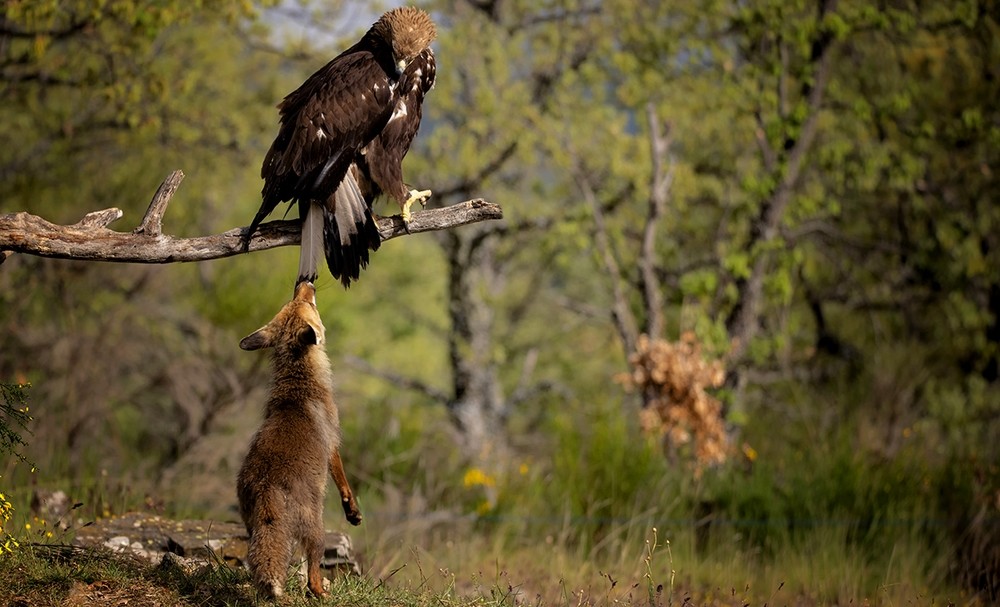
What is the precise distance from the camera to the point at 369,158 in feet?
18.9

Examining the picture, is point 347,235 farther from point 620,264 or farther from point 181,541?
point 620,264

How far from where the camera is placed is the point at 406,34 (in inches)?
216

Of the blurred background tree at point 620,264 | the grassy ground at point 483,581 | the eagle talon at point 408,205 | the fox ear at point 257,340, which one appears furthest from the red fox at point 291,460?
the blurred background tree at point 620,264

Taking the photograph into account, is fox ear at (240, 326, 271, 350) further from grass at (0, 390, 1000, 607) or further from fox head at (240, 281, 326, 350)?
grass at (0, 390, 1000, 607)

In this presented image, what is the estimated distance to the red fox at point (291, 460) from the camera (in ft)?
12.9

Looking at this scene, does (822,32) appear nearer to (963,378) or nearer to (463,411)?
(963,378)

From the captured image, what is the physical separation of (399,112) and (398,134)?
12 centimetres

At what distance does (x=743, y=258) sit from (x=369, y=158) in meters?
6.34

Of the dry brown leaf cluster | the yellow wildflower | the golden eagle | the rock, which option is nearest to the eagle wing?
the golden eagle

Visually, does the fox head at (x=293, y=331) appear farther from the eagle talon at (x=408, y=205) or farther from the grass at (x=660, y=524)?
the grass at (x=660, y=524)

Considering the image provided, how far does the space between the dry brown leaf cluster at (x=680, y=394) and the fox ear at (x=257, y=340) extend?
640 centimetres

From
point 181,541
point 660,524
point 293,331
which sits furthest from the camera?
point 660,524

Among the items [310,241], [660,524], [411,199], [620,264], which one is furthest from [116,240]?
[620,264]

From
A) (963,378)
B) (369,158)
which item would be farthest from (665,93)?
(369,158)
